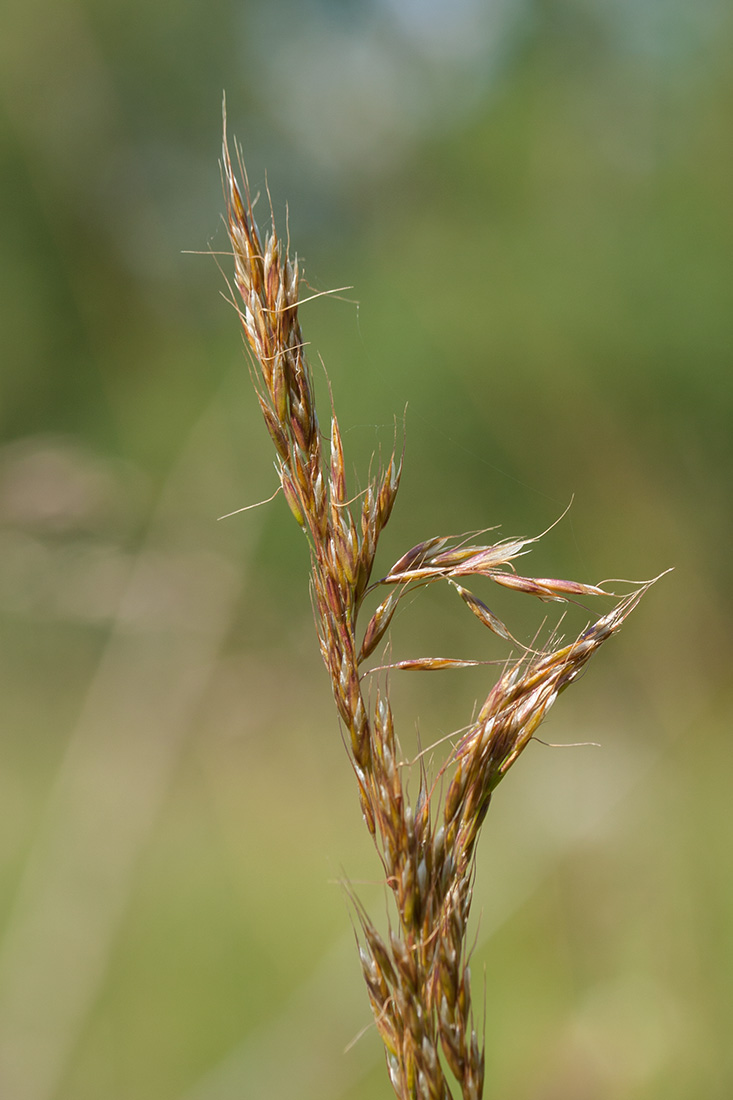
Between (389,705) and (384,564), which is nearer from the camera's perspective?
(389,705)

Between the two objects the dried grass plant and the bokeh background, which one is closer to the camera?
the dried grass plant

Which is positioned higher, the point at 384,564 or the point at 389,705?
the point at 389,705

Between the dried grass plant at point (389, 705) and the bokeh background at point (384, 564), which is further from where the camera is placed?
the bokeh background at point (384, 564)

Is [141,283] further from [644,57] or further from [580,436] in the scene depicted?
[580,436]

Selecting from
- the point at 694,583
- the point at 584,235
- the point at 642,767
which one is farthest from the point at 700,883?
the point at 584,235
